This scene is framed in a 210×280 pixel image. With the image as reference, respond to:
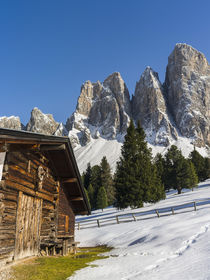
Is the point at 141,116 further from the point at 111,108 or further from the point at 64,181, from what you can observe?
the point at 64,181

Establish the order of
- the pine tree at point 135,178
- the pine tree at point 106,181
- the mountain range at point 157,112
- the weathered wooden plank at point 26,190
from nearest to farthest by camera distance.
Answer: the weathered wooden plank at point 26,190, the pine tree at point 135,178, the pine tree at point 106,181, the mountain range at point 157,112

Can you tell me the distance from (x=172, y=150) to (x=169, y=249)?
46.4 m

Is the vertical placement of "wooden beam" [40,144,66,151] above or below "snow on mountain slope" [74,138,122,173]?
below

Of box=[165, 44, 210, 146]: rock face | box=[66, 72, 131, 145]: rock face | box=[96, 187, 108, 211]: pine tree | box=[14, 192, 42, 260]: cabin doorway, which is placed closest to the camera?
box=[14, 192, 42, 260]: cabin doorway

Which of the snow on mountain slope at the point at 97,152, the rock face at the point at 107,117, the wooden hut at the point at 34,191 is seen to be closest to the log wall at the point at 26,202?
the wooden hut at the point at 34,191

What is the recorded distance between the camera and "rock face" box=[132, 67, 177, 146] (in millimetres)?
160000

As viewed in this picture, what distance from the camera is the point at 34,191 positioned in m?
9.95

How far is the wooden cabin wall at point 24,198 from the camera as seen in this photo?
7.70m

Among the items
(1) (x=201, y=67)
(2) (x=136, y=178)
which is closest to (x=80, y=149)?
(1) (x=201, y=67)

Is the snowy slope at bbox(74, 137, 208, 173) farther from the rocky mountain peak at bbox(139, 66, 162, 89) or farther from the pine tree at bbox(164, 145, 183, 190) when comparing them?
the pine tree at bbox(164, 145, 183, 190)

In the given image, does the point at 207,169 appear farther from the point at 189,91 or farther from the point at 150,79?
the point at 150,79

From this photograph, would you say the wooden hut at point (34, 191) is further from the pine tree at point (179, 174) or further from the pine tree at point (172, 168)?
the pine tree at point (172, 168)

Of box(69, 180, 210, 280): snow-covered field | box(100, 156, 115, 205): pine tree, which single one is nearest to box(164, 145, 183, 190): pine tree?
box(100, 156, 115, 205): pine tree

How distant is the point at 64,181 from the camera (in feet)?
43.5
